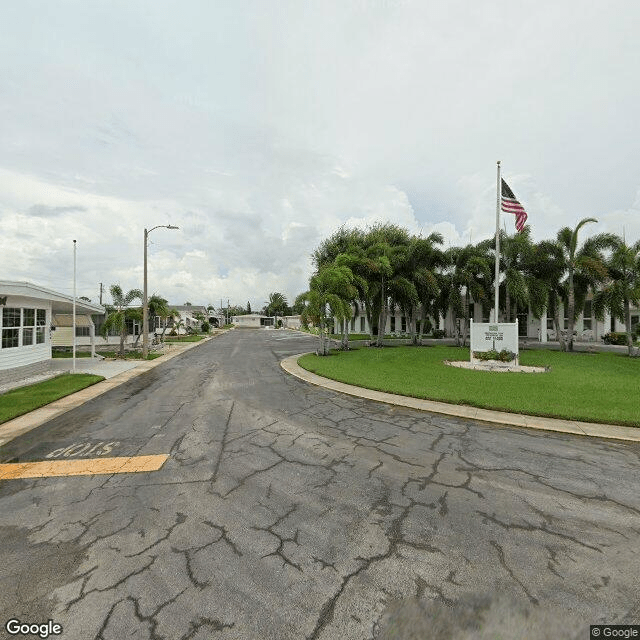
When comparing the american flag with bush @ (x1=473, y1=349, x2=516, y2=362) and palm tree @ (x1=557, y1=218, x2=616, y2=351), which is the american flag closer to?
bush @ (x1=473, y1=349, x2=516, y2=362)

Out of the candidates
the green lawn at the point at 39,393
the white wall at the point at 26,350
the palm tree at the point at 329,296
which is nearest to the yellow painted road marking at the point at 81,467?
the green lawn at the point at 39,393

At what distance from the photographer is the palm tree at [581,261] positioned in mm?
22531

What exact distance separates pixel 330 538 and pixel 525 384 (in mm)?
12047

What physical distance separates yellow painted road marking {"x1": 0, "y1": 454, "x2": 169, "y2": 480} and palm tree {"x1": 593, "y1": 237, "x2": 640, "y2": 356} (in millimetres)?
28102

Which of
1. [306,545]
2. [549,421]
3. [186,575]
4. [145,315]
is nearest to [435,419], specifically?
[549,421]

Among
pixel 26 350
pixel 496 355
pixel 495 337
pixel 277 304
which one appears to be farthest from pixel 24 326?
pixel 277 304

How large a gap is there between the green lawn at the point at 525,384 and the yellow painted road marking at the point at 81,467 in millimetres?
8047

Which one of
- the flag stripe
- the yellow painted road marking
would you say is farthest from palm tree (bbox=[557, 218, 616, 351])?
the yellow painted road marking

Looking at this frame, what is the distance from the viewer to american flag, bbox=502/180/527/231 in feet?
59.8

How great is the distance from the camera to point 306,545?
13.2 ft

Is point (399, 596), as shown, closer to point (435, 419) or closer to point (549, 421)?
point (435, 419)

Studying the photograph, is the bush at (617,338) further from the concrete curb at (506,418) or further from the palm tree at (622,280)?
the concrete curb at (506,418)

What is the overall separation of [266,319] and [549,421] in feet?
387

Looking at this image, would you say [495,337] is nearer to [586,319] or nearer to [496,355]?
[496,355]
